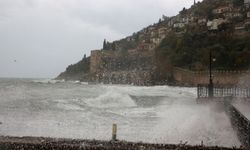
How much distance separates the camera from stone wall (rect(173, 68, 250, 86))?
76006 mm

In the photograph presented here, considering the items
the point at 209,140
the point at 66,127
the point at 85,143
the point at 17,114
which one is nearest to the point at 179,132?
the point at 209,140

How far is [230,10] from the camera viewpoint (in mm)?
130625

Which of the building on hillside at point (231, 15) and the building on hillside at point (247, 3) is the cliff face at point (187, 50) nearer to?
the building on hillside at point (231, 15)

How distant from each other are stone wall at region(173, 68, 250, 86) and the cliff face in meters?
3.46

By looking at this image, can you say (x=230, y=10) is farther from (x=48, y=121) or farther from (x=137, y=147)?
(x=137, y=147)

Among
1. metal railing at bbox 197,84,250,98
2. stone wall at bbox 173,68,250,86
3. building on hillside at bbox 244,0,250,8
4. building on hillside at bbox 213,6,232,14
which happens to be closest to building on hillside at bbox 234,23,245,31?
building on hillside at bbox 244,0,250,8

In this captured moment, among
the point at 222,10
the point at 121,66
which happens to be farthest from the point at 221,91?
the point at 121,66

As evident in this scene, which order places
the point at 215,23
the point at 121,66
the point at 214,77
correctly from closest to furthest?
the point at 214,77, the point at 215,23, the point at 121,66

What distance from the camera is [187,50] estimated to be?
102 m

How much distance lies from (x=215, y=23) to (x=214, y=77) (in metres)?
41.6

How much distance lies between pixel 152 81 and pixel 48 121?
89.2 m

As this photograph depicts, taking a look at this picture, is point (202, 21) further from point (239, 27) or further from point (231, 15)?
Answer: point (239, 27)

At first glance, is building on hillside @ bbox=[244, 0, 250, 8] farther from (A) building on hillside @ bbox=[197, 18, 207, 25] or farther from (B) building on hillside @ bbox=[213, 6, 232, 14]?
(A) building on hillside @ bbox=[197, 18, 207, 25]

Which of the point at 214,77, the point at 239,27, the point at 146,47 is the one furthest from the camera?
the point at 146,47
